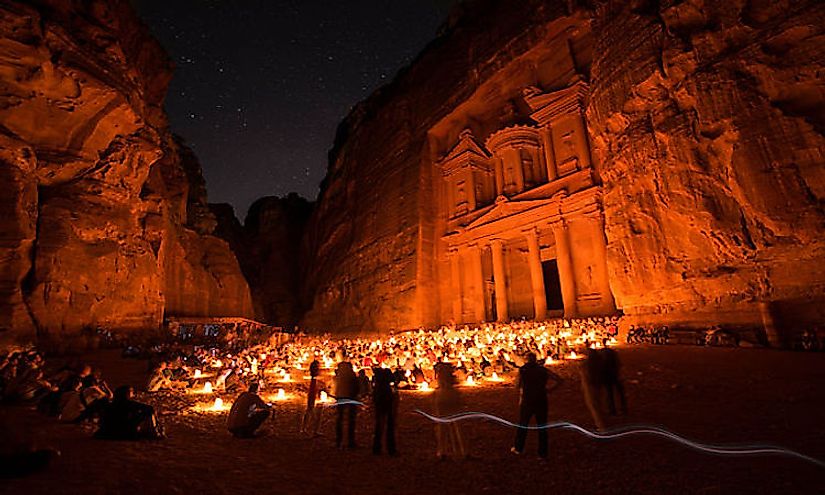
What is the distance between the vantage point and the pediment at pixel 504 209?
989 inches

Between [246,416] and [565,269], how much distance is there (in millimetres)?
20296

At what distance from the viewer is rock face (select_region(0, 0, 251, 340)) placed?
14164 mm

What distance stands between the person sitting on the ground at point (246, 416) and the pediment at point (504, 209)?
857 inches

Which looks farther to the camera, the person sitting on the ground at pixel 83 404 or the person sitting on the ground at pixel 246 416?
the person sitting on the ground at pixel 83 404

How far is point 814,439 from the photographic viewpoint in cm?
463

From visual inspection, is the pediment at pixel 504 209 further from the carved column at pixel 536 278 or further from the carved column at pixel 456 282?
the carved column at pixel 456 282

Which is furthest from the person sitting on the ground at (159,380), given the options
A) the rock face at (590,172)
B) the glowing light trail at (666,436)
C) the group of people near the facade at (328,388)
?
the rock face at (590,172)

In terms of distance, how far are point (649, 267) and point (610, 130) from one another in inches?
232

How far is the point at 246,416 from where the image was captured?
6383 millimetres

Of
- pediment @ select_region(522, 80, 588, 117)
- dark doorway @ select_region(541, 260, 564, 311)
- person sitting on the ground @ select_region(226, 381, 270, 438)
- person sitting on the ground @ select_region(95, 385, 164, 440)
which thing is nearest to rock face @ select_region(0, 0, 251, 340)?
person sitting on the ground @ select_region(95, 385, 164, 440)

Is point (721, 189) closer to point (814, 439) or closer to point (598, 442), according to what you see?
point (814, 439)

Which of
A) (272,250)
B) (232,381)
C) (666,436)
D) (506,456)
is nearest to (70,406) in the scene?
(232,381)

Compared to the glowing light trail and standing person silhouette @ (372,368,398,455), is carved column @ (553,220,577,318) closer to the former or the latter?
the glowing light trail

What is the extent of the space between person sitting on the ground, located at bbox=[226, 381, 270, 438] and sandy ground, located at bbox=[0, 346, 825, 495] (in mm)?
181
